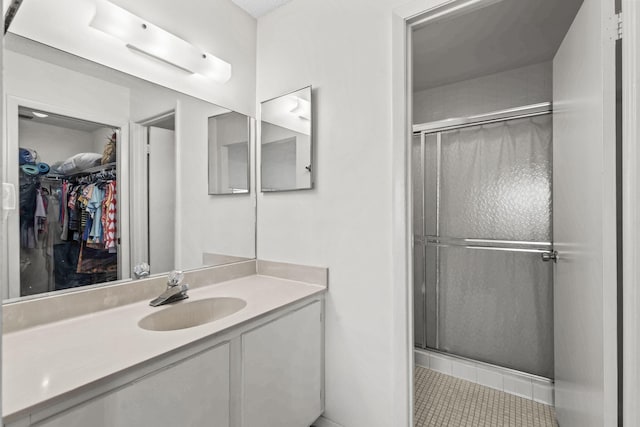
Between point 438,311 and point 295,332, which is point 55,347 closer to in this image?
point 295,332

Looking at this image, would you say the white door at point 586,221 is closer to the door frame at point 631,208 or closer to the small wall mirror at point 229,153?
the door frame at point 631,208

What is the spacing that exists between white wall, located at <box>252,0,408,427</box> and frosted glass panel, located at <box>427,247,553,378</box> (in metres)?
1.16

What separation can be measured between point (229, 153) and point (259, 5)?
0.91 meters

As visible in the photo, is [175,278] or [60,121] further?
[175,278]

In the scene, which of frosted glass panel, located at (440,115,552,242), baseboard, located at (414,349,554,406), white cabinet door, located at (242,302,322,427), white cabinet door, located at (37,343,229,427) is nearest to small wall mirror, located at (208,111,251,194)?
white cabinet door, located at (242,302,322,427)

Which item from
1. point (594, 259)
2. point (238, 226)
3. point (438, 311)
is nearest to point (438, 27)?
point (594, 259)

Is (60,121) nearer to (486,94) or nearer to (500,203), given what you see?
(500,203)

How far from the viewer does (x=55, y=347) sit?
3.22 feet

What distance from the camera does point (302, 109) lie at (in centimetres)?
176

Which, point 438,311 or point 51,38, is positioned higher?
point 51,38

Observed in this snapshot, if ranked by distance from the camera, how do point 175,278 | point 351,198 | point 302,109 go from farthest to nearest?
point 302,109 < point 351,198 < point 175,278

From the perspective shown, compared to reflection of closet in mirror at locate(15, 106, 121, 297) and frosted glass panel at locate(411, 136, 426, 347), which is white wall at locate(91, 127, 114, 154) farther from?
frosted glass panel at locate(411, 136, 426, 347)

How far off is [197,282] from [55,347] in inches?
28.5

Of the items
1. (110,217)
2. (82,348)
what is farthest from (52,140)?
(82,348)
